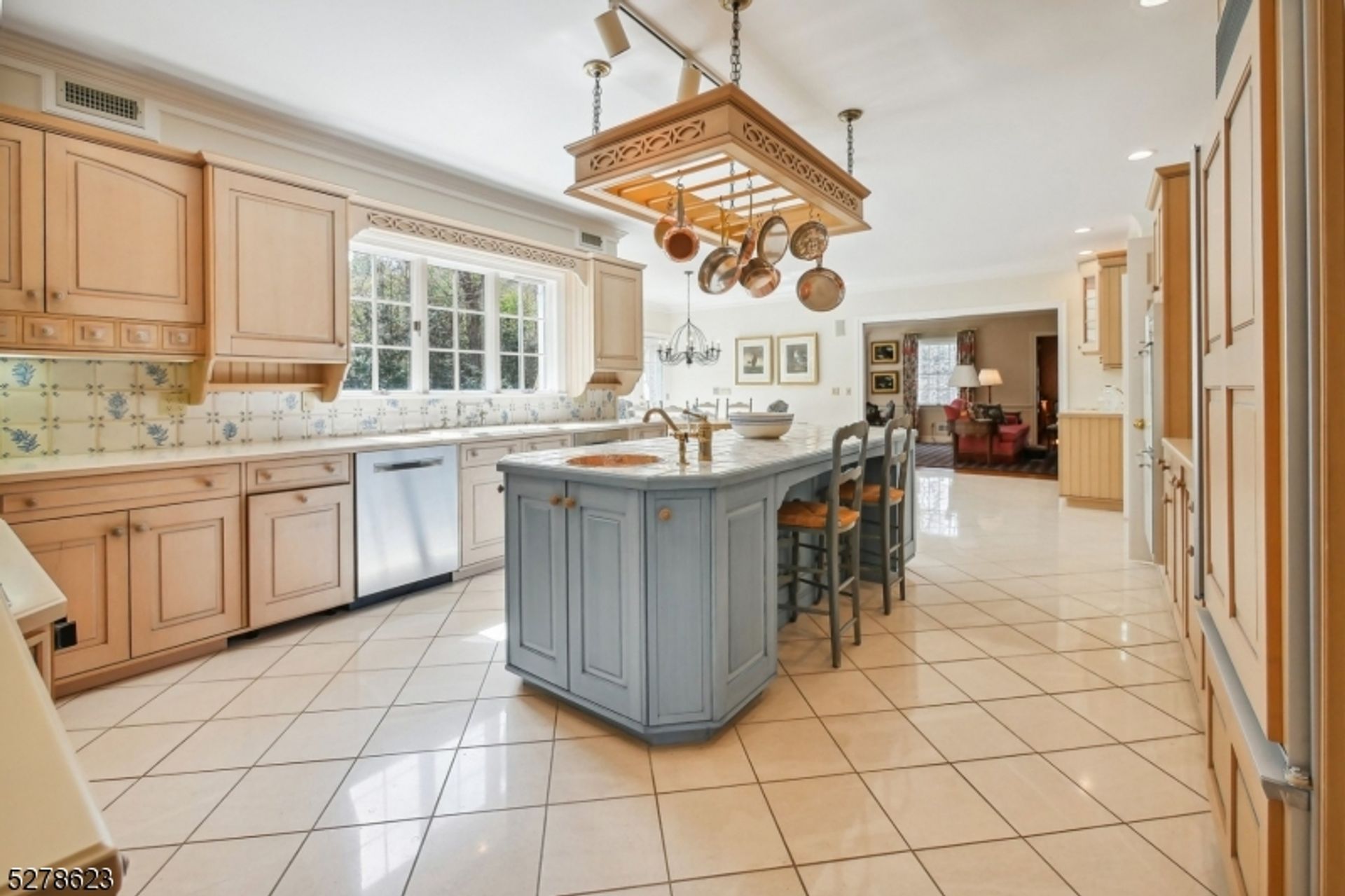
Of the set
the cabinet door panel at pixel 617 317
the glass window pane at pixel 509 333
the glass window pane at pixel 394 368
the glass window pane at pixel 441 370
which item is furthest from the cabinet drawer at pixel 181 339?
the cabinet door panel at pixel 617 317

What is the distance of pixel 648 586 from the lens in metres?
1.96

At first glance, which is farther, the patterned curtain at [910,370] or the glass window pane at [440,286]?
the patterned curtain at [910,370]

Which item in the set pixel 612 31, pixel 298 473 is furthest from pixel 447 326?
pixel 612 31

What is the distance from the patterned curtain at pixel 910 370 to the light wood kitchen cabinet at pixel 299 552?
1059cm

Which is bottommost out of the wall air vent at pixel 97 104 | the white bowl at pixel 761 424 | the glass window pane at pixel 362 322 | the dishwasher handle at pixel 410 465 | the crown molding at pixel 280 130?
the dishwasher handle at pixel 410 465

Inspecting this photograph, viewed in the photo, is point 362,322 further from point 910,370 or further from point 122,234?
point 910,370

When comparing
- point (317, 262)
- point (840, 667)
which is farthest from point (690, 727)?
point (317, 262)

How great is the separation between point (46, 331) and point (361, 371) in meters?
1.61

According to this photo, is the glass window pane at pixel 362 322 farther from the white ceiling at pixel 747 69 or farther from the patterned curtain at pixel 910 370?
the patterned curtain at pixel 910 370

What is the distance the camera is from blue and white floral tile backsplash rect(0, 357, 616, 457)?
2.65 metres

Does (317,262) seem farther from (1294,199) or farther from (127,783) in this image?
(1294,199)

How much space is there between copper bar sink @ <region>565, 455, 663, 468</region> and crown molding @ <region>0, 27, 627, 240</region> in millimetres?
2460

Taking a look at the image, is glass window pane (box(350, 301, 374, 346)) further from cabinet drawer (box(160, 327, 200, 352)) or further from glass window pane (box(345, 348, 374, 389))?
cabinet drawer (box(160, 327, 200, 352))

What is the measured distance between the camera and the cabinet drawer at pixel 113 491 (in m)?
2.21
